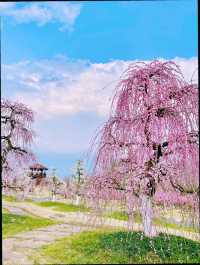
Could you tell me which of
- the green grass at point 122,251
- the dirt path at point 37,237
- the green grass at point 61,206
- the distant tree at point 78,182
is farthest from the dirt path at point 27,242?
the green grass at point 61,206

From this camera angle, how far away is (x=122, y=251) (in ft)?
11.8

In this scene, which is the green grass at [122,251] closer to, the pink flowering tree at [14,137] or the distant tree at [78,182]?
the distant tree at [78,182]

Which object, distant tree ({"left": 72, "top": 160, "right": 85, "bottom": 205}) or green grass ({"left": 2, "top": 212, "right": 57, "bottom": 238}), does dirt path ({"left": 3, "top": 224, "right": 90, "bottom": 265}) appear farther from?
distant tree ({"left": 72, "top": 160, "right": 85, "bottom": 205})

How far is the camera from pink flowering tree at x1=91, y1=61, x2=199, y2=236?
3.21m

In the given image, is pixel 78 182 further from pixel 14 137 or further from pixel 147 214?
pixel 147 214

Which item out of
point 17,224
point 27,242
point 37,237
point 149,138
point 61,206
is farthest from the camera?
point 61,206

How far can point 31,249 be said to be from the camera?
407cm

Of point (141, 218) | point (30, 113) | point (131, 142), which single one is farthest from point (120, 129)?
point (30, 113)

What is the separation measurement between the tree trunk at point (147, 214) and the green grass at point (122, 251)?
66 mm

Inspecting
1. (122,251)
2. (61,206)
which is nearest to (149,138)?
(122,251)

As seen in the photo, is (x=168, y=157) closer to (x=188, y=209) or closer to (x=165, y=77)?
(x=188, y=209)

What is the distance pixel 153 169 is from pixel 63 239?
5.91 ft

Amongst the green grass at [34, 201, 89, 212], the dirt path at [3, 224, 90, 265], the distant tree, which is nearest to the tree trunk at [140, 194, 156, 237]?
the distant tree

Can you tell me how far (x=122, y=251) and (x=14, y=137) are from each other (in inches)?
115
